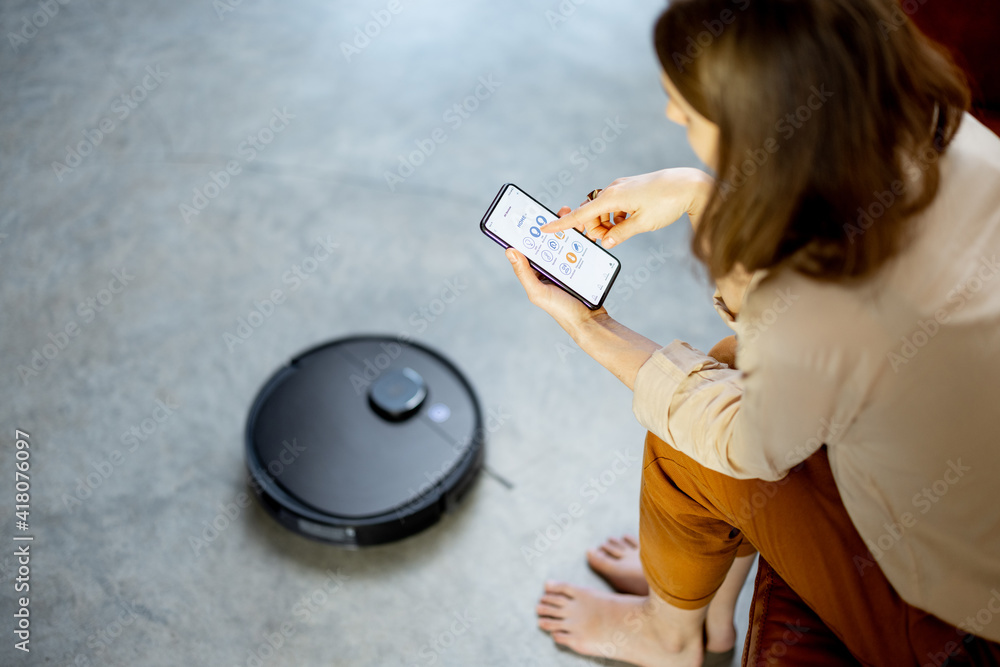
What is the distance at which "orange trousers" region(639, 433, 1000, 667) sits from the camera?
2.91 ft

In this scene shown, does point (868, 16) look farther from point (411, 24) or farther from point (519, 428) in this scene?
point (411, 24)

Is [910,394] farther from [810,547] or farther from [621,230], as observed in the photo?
[621,230]

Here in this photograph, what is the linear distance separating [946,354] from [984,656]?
0.36m

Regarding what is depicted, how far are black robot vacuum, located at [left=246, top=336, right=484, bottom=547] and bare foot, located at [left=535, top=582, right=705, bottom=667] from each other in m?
0.28

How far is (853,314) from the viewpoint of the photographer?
0.75 m

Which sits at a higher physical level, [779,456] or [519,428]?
[779,456]

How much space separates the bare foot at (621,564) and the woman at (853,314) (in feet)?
1.49

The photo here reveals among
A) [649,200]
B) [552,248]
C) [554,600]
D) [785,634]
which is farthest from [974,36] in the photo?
[554,600]

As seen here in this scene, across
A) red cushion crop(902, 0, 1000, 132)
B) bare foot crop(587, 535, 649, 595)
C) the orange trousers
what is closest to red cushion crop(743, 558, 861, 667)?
the orange trousers

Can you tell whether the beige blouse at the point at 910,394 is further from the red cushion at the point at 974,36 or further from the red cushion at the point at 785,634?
the red cushion at the point at 974,36

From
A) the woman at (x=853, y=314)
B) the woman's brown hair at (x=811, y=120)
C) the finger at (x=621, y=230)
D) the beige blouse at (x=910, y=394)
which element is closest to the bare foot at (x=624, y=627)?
the woman at (x=853, y=314)

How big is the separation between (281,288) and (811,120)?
1.40m

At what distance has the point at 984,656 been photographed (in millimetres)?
872

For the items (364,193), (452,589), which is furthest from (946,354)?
(364,193)
